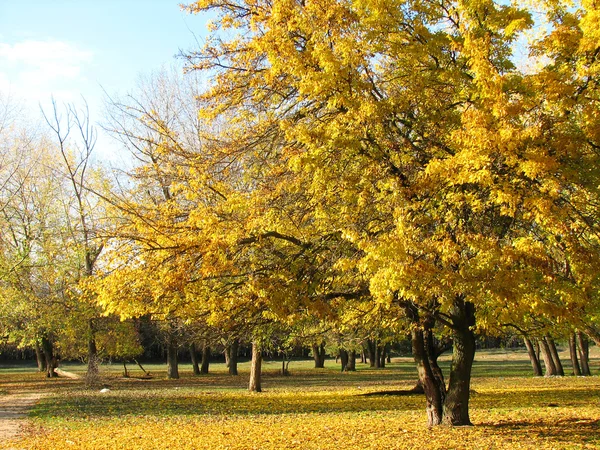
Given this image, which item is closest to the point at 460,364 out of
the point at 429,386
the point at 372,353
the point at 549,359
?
the point at 429,386

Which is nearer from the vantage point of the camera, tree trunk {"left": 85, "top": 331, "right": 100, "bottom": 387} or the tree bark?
tree trunk {"left": 85, "top": 331, "right": 100, "bottom": 387}

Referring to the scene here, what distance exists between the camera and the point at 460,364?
1145 centimetres

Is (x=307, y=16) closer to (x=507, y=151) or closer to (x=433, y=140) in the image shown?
(x=433, y=140)

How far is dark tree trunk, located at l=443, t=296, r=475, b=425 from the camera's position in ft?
36.9

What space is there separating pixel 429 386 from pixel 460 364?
1.16 metres

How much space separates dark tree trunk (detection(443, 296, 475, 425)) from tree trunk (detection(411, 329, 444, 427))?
1.34 ft

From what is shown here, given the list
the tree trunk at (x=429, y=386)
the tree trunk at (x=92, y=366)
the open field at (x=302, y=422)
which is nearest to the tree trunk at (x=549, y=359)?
the open field at (x=302, y=422)

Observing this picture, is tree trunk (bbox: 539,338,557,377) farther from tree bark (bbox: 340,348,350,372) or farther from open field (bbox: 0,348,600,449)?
tree bark (bbox: 340,348,350,372)

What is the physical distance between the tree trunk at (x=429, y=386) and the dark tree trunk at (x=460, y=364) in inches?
16.1

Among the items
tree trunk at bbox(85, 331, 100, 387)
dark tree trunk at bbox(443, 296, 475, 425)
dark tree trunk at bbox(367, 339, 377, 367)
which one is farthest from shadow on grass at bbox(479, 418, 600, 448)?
dark tree trunk at bbox(367, 339, 377, 367)

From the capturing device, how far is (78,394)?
23.4 m

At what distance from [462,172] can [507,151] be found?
595 mm

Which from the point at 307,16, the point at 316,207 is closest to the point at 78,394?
the point at 316,207

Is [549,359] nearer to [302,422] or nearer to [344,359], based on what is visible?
[344,359]
